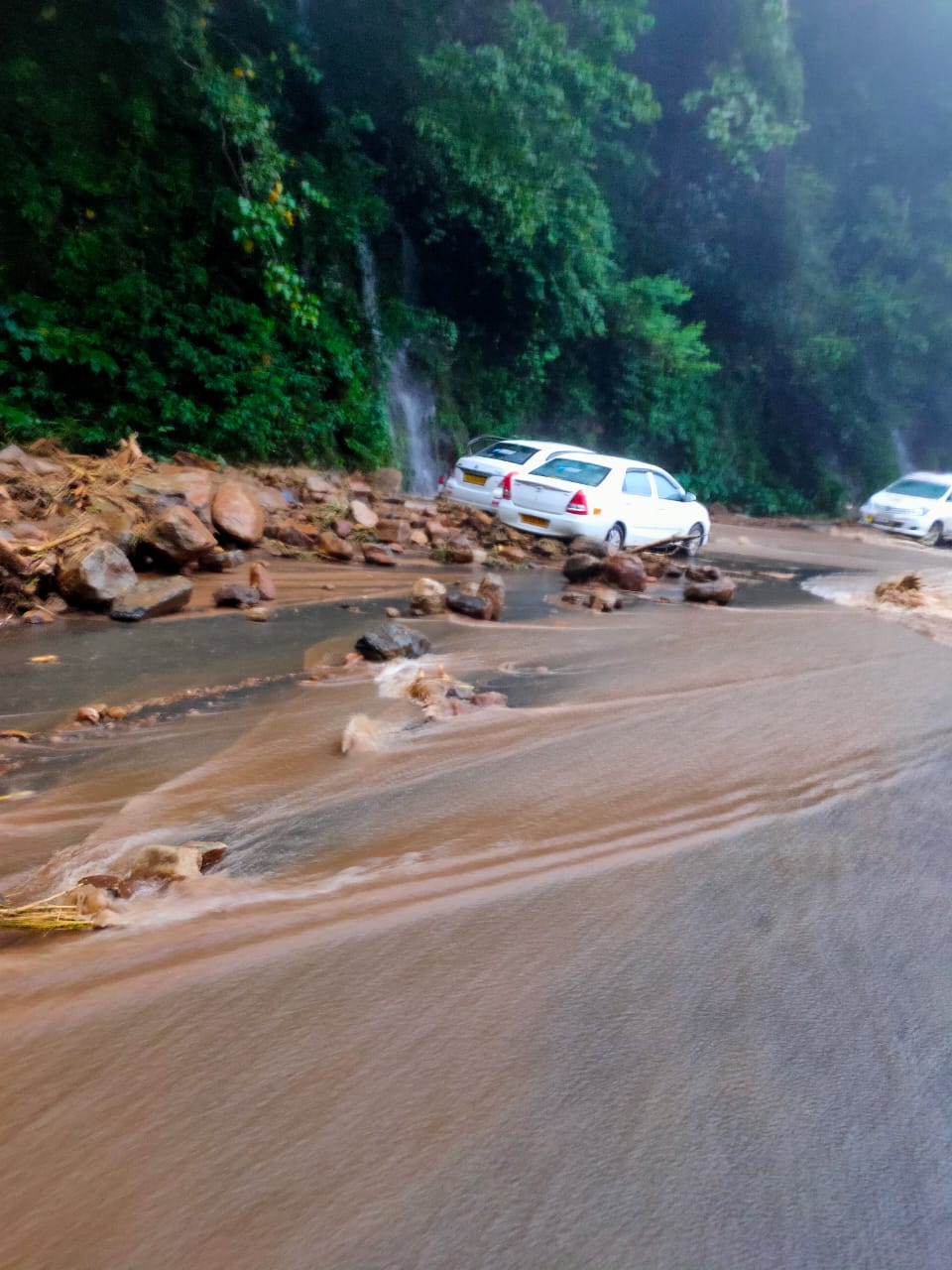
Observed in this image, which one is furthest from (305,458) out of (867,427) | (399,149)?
(867,427)

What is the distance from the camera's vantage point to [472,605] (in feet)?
25.2

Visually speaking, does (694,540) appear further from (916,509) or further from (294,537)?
(916,509)

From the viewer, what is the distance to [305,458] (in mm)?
15602

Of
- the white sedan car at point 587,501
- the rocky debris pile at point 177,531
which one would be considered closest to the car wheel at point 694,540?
the white sedan car at point 587,501

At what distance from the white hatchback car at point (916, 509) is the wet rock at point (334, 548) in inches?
560

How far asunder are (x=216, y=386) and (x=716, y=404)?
1718 centimetres

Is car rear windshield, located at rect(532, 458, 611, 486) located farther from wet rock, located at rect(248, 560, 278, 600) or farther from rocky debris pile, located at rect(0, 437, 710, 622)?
wet rock, located at rect(248, 560, 278, 600)

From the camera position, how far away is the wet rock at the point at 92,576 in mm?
6934

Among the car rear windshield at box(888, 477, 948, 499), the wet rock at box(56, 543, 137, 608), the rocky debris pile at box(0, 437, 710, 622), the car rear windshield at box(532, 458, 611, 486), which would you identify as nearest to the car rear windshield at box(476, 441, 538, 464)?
the car rear windshield at box(532, 458, 611, 486)

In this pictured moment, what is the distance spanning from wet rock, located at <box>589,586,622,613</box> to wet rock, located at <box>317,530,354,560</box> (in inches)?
109

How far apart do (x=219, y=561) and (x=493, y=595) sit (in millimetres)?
2561

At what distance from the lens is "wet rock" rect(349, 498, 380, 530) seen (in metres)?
11.6

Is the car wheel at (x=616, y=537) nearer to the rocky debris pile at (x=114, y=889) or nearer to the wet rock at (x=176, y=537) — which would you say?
the wet rock at (x=176, y=537)

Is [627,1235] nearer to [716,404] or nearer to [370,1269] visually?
[370,1269]
